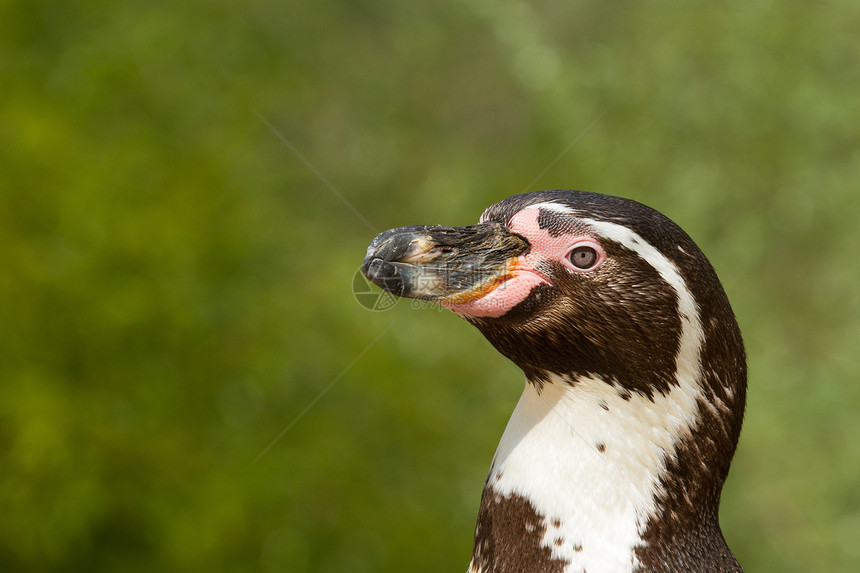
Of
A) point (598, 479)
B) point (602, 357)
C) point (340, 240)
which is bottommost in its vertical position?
point (598, 479)

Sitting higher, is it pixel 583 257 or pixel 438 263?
pixel 583 257

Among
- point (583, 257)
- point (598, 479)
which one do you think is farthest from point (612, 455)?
point (583, 257)

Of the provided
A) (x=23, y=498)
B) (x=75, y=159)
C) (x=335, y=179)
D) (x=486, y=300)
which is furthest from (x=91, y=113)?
(x=486, y=300)

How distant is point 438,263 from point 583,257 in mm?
224

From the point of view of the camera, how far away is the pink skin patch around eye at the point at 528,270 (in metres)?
1.39

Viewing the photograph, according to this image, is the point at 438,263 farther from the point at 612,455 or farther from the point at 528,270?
the point at 612,455

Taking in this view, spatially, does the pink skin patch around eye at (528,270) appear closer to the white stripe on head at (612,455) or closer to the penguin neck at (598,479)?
the white stripe on head at (612,455)

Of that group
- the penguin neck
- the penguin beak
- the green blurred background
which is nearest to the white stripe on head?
the penguin neck

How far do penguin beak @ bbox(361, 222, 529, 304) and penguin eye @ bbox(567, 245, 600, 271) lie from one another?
77 millimetres

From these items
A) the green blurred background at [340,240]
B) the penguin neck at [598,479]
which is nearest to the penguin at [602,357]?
the penguin neck at [598,479]

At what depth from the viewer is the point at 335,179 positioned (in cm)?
517

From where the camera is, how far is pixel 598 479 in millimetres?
1410

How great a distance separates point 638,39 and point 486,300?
3768 millimetres

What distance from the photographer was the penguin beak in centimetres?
138
